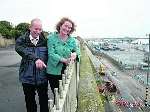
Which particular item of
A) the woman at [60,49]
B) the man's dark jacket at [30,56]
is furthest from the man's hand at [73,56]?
the man's dark jacket at [30,56]

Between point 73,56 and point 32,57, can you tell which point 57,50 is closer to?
point 73,56

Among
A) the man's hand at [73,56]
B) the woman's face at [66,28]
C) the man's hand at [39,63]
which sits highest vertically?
the woman's face at [66,28]

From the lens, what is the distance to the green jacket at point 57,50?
7602mm

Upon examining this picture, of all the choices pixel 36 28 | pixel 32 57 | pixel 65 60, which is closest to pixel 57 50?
pixel 65 60

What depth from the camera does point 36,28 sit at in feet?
23.7

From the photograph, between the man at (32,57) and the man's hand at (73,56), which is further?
the man's hand at (73,56)

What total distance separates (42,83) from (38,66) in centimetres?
44

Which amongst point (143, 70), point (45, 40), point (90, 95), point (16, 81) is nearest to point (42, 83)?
point (45, 40)

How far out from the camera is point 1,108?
11.7m

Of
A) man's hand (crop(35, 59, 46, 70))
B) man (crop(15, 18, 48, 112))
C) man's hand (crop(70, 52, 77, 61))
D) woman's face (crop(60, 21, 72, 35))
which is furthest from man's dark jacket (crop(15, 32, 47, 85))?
man's hand (crop(70, 52, 77, 61))

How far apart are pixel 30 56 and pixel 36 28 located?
20.5 inches

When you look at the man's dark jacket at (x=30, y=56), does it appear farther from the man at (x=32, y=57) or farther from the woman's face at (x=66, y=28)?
the woman's face at (x=66, y=28)

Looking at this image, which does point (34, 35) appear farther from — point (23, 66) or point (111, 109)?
point (111, 109)

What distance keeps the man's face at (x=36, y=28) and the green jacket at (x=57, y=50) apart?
1.35 feet
